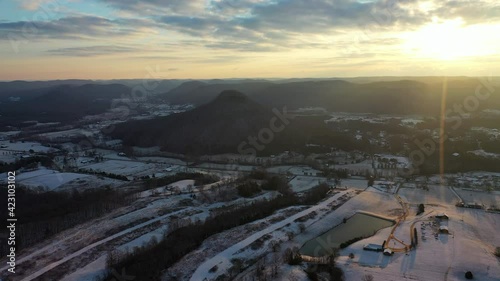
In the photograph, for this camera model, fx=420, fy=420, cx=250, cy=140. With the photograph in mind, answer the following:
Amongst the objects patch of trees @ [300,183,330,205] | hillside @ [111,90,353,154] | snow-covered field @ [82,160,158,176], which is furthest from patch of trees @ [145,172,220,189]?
hillside @ [111,90,353,154]

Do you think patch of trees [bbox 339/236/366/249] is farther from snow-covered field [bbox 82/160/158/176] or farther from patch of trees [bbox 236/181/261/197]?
snow-covered field [bbox 82/160/158/176]

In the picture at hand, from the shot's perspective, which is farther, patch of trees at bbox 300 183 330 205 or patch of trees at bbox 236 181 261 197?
patch of trees at bbox 236 181 261 197

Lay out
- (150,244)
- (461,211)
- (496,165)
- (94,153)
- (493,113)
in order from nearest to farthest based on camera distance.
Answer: (150,244)
(461,211)
(496,165)
(94,153)
(493,113)

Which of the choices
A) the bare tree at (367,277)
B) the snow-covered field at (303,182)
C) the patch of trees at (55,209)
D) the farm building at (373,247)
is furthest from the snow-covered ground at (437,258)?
the patch of trees at (55,209)

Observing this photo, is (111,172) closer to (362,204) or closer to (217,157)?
(217,157)

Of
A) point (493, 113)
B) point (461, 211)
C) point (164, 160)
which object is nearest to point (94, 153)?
point (164, 160)
